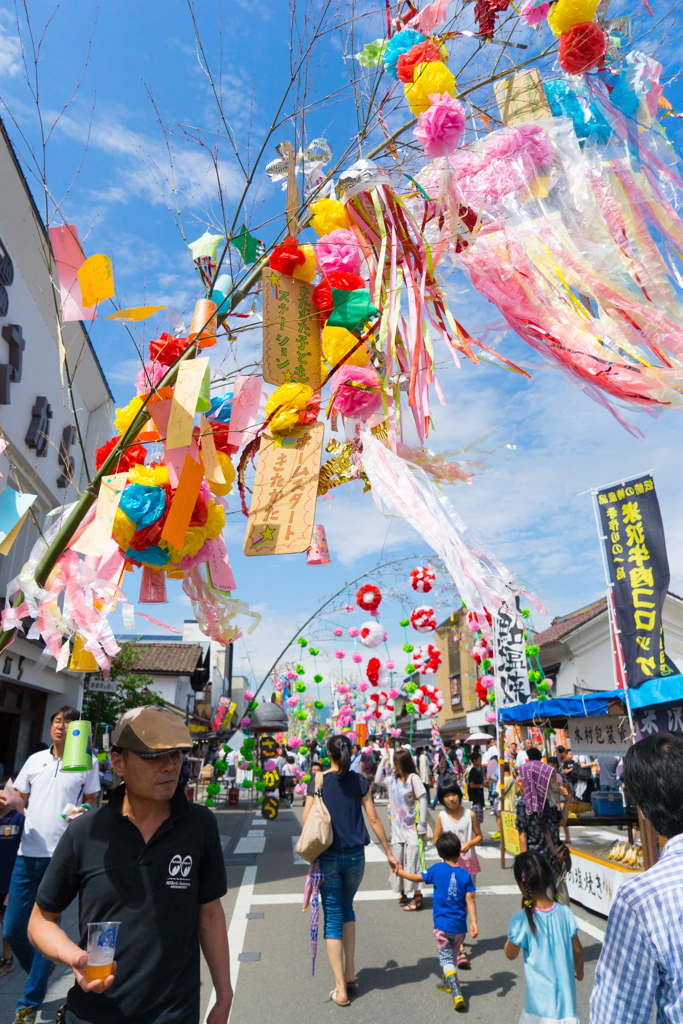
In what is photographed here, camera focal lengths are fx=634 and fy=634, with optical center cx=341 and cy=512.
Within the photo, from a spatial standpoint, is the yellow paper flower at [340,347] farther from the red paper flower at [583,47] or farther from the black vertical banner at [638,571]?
the black vertical banner at [638,571]

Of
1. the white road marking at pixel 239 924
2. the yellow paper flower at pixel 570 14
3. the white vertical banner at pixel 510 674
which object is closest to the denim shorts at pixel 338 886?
the white road marking at pixel 239 924

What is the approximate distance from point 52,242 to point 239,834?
1214cm

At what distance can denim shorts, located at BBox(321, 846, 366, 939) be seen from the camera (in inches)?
158

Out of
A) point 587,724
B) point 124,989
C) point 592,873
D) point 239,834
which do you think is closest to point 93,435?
point 239,834

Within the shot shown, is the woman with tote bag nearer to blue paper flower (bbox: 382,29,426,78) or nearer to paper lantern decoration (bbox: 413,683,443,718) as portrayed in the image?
blue paper flower (bbox: 382,29,426,78)

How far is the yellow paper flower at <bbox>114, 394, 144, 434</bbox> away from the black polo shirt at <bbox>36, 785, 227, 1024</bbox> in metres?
1.24

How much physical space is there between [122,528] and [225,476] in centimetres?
38

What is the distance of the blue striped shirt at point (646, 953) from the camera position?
1251 millimetres

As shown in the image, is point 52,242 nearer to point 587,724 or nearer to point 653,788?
point 653,788

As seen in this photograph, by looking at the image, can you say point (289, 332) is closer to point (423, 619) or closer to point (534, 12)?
point (534, 12)

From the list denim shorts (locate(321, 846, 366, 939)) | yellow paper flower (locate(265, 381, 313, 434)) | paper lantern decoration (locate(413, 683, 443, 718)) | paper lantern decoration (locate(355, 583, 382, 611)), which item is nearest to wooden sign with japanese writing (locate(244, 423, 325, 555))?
yellow paper flower (locate(265, 381, 313, 434))

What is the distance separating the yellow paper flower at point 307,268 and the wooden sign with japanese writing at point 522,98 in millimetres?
815

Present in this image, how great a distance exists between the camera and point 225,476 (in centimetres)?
214

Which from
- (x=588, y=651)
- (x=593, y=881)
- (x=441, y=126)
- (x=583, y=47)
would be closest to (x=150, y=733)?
(x=441, y=126)
